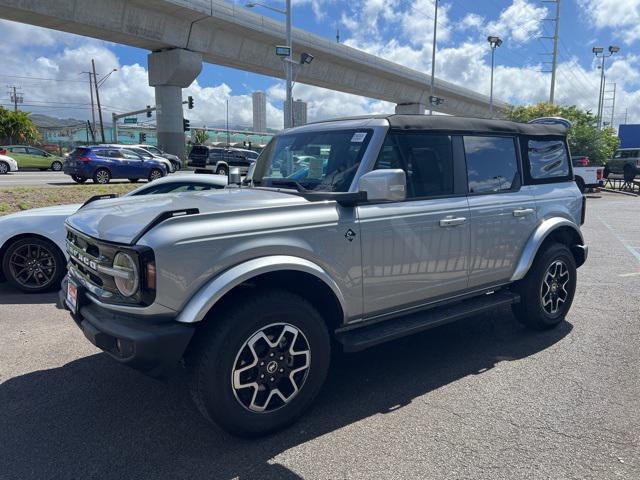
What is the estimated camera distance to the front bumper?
8.62 ft

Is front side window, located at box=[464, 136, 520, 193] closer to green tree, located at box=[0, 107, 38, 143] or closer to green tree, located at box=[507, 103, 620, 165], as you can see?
green tree, located at box=[507, 103, 620, 165]

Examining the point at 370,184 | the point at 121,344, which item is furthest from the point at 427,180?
the point at 121,344

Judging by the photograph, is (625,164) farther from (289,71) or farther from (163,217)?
(163,217)

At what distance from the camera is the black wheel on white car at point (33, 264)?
19.3ft

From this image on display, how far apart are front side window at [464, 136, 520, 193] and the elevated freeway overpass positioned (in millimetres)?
26614

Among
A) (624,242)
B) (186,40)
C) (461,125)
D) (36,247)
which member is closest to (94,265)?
(461,125)

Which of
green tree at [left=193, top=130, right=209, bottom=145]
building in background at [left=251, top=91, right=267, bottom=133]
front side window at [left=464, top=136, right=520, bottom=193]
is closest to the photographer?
front side window at [left=464, top=136, right=520, bottom=193]

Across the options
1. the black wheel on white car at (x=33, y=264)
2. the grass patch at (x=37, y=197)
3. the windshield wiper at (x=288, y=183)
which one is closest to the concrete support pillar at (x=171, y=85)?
the grass patch at (x=37, y=197)

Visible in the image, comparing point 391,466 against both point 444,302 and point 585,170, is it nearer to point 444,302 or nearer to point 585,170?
point 444,302

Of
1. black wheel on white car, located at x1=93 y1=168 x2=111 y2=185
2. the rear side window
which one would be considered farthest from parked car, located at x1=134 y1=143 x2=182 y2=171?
the rear side window

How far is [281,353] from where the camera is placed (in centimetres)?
307

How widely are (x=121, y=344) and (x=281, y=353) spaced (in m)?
0.93

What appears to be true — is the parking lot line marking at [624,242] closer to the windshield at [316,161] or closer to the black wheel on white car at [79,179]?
the windshield at [316,161]

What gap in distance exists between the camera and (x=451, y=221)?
3.87 m
